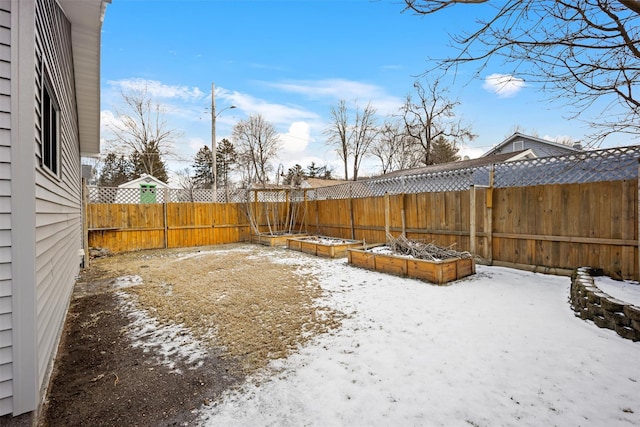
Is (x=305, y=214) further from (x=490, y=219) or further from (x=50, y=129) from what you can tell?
(x=50, y=129)

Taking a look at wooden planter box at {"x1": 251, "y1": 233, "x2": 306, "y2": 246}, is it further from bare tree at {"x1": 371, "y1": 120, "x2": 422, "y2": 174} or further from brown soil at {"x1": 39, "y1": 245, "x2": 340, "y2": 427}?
bare tree at {"x1": 371, "y1": 120, "x2": 422, "y2": 174}

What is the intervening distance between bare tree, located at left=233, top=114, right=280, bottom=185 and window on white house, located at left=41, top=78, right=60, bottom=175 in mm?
21734

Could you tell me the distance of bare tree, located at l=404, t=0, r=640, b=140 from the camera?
2258 mm

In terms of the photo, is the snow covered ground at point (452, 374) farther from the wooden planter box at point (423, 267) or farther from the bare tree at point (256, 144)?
the bare tree at point (256, 144)

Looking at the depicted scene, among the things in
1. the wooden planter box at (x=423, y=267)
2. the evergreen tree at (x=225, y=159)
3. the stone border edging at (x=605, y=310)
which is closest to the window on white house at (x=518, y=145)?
the wooden planter box at (x=423, y=267)

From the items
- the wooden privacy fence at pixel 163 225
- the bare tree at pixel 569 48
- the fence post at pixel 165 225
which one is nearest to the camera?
the bare tree at pixel 569 48

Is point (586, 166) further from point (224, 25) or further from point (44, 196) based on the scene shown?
point (224, 25)

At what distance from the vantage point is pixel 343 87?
16906 mm

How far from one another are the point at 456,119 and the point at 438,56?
19723 millimetres

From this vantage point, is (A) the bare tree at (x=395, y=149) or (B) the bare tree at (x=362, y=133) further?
(B) the bare tree at (x=362, y=133)

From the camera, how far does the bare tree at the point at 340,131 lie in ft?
81.6

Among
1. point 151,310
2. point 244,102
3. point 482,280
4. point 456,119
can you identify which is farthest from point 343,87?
point 151,310

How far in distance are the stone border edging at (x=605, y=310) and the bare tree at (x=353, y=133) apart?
75.2 ft

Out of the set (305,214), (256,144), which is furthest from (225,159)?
(305,214)
